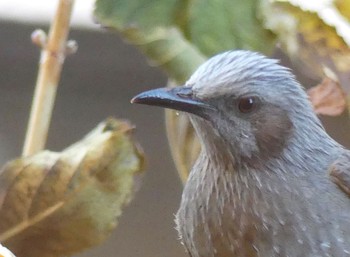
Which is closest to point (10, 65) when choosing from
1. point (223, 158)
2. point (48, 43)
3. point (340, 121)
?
point (340, 121)

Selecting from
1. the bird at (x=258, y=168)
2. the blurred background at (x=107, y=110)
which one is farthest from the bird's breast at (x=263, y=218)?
the blurred background at (x=107, y=110)

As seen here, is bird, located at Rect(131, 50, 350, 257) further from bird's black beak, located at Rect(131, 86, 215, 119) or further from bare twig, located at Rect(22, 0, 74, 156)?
bare twig, located at Rect(22, 0, 74, 156)

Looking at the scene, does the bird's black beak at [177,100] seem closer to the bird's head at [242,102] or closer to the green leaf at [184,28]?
the bird's head at [242,102]

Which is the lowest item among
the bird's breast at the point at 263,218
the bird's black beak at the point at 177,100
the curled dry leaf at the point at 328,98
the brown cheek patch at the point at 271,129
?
the bird's breast at the point at 263,218

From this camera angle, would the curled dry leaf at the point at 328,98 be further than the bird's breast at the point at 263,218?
Yes

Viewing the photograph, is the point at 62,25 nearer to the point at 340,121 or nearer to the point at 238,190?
the point at 238,190

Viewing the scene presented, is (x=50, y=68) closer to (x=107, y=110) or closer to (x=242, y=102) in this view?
(x=242, y=102)

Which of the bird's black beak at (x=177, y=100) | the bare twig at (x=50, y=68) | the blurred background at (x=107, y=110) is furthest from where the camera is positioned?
the blurred background at (x=107, y=110)

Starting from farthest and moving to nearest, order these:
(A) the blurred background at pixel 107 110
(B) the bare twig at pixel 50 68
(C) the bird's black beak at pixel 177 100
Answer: (A) the blurred background at pixel 107 110, (B) the bare twig at pixel 50 68, (C) the bird's black beak at pixel 177 100
